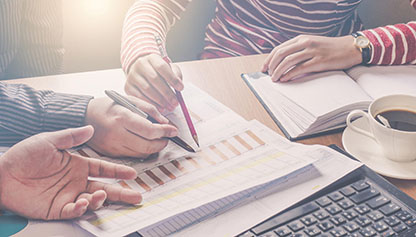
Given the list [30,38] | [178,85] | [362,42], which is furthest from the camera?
[30,38]

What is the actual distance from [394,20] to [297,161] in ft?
2.69

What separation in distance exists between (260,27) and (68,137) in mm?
667

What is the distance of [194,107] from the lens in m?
0.71

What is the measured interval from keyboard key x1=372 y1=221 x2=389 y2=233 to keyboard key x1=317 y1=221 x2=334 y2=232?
0.05 meters

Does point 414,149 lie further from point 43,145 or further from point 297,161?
point 43,145

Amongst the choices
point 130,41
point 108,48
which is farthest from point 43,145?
point 108,48

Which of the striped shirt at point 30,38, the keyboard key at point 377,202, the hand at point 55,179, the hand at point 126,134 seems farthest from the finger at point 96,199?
the striped shirt at point 30,38

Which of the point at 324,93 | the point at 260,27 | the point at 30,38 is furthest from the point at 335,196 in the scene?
the point at 30,38

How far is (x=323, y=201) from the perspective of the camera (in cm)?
52

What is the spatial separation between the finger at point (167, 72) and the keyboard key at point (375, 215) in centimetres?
36

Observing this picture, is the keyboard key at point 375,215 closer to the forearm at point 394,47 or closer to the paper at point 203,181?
the paper at point 203,181

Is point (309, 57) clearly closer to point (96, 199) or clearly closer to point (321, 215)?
point (321, 215)

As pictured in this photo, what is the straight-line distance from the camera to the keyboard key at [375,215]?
1.62ft

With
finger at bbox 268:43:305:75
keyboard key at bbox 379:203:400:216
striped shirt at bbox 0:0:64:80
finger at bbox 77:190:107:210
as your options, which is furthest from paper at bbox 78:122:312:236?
striped shirt at bbox 0:0:64:80
